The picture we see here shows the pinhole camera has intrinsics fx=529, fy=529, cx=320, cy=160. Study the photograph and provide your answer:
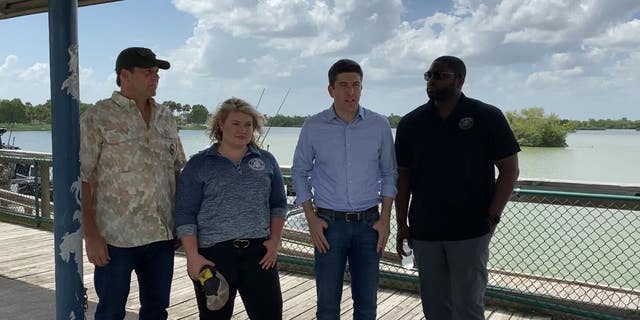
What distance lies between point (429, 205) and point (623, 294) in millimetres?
2076

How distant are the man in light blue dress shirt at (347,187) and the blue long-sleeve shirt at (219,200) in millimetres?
301

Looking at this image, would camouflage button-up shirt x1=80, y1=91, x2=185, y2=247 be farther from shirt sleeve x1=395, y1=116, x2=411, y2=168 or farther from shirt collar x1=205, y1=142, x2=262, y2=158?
shirt sleeve x1=395, y1=116, x2=411, y2=168

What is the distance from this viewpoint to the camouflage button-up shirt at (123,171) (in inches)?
90.2

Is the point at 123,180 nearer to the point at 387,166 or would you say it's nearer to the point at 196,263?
the point at 196,263

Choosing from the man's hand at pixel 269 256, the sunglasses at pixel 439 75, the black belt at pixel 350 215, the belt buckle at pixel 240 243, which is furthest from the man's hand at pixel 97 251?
the sunglasses at pixel 439 75

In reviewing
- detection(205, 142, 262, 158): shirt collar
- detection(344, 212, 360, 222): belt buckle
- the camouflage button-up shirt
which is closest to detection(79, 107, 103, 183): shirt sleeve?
the camouflage button-up shirt

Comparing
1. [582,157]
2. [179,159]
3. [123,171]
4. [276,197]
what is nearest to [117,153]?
[123,171]

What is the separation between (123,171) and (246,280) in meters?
0.72

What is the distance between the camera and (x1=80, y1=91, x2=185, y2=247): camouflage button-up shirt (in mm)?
2291

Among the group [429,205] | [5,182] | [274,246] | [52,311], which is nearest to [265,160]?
[274,246]

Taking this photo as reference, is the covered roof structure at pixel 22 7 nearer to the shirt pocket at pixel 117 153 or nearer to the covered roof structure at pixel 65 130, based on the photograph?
the covered roof structure at pixel 65 130

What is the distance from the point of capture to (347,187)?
8.16 ft

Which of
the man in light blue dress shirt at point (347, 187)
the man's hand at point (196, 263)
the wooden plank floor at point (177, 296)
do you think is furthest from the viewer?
the wooden plank floor at point (177, 296)

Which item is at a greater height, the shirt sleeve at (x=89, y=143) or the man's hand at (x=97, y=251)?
the shirt sleeve at (x=89, y=143)
